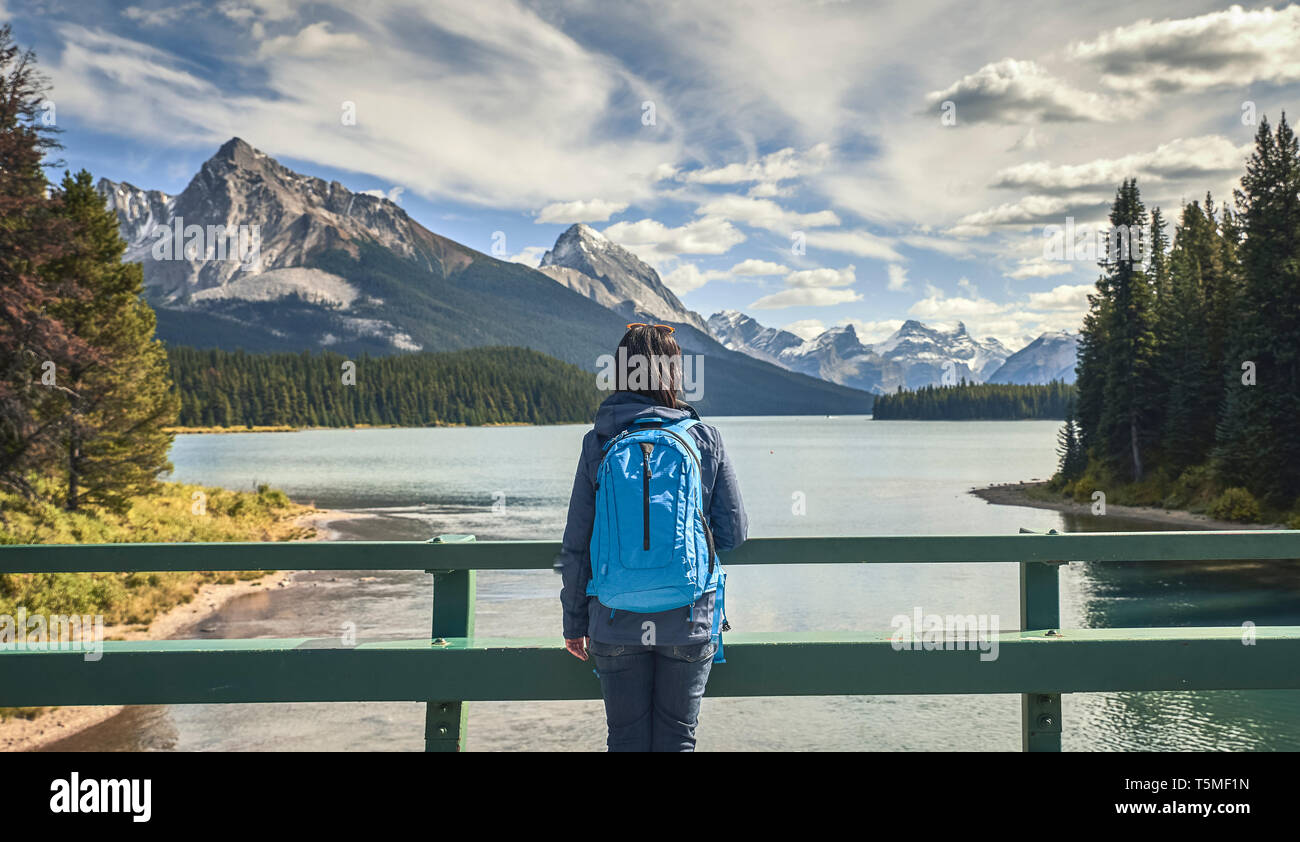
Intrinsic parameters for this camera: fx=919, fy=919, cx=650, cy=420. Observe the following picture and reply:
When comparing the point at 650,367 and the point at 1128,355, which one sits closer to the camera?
the point at 650,367

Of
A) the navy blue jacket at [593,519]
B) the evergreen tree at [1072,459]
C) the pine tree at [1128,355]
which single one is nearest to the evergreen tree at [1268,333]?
the pine tree at [1128,355]

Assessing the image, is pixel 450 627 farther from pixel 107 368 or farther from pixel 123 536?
pixel 123 536

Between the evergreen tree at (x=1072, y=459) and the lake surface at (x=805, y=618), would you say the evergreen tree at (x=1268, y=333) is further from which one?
the evergreen tree at (x=1072, y=459)

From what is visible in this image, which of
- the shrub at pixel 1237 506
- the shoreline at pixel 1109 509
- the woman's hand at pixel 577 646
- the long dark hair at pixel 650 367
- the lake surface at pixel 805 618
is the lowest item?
the lake surface at pixel 805 618

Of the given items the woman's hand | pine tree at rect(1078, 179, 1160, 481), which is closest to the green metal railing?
the woman's hand

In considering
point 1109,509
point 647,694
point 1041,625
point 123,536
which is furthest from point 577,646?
point 1109,509

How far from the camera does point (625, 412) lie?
3598 millimetres

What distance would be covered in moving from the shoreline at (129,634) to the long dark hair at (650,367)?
8.78 ft

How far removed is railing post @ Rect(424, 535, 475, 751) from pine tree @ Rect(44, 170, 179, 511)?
25260 mm

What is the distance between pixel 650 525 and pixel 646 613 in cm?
34

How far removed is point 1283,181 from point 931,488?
3017 cm

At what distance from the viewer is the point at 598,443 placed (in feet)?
12.0

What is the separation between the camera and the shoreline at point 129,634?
13680mm
